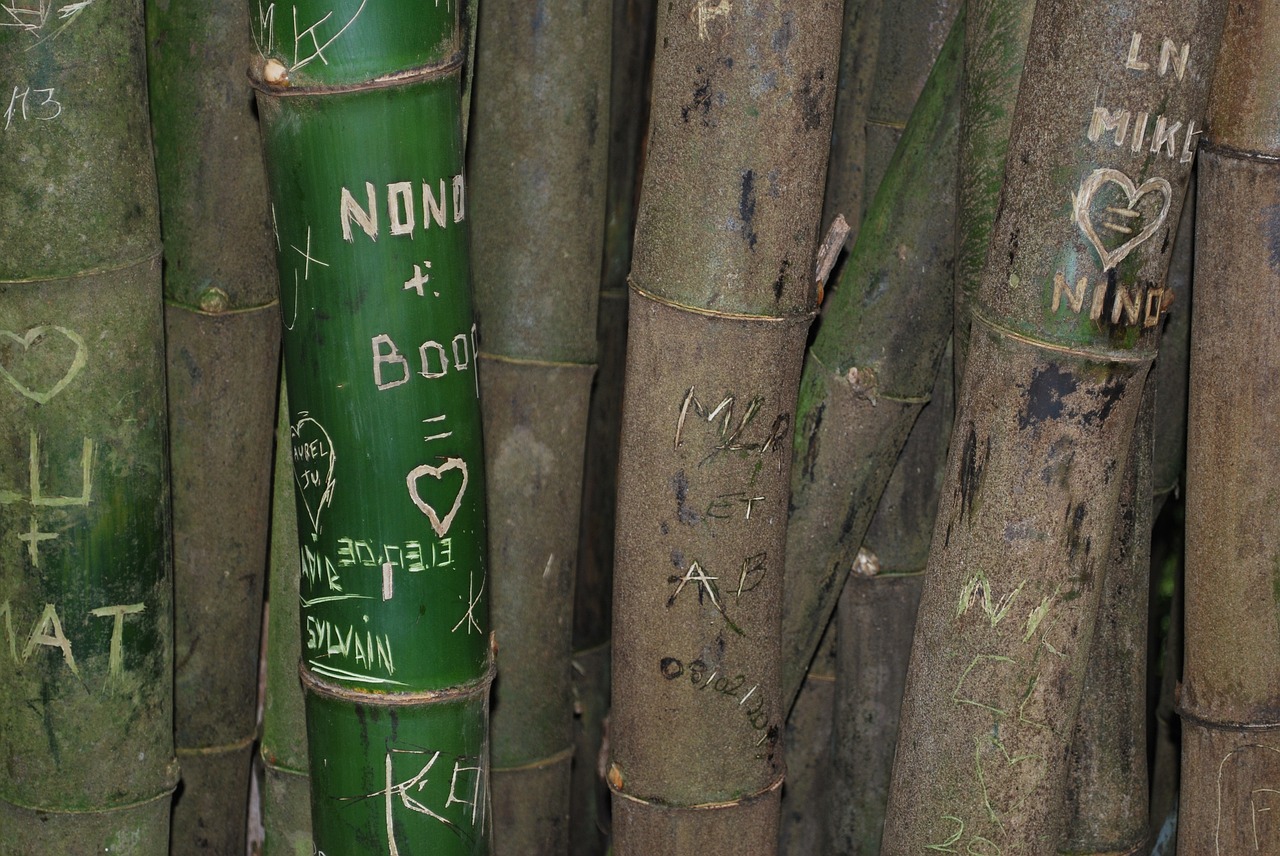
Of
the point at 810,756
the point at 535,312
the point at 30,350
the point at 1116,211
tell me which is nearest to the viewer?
the point at 1116,211

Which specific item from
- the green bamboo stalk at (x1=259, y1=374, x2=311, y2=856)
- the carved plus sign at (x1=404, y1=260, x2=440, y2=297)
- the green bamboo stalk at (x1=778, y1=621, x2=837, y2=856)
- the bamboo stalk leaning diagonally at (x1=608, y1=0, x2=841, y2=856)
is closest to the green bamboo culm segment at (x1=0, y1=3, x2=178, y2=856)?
the green bamboo stalk at (x1=259, y1=374, x2=311, y2=856)

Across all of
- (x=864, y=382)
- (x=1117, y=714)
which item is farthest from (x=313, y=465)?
(x=1117, y=714)

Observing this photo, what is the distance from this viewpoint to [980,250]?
1369mm

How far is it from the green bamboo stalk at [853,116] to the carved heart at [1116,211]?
53 centimetres

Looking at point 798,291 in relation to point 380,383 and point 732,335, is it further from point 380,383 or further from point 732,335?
point 380,383

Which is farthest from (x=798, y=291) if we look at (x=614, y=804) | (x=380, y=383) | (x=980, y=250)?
(x=614, y=804)

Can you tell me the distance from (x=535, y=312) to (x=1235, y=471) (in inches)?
26.4

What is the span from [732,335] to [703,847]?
0.47 meters

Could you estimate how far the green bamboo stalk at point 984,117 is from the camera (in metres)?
1.33

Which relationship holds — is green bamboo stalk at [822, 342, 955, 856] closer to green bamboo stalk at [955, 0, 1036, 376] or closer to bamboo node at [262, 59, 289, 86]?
green bamboo stalk at [955, 0, 1036, 376]

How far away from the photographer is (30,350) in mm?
1275

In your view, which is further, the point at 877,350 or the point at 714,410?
the point at 877,350

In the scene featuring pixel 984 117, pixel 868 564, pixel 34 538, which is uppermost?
pixel 984 117

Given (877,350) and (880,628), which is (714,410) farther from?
(880,628)
